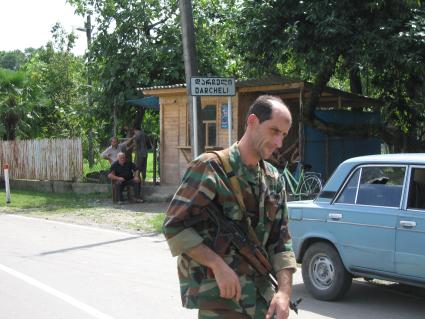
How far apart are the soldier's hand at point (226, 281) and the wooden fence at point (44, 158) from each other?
58.7 ft

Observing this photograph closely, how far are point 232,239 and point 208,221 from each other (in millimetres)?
135

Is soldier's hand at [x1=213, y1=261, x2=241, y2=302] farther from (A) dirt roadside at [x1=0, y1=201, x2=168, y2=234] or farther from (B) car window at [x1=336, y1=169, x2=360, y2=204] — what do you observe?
(A) dirt roadside at [x1=0, y1=201, x2=168, y2=234]

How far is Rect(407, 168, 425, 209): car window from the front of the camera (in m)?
6.10

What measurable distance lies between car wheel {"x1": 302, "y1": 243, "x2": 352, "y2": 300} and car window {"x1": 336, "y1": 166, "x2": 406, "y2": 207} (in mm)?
588

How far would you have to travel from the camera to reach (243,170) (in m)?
2.83

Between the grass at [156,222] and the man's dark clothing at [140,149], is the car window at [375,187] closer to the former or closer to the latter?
the grass at [156,222]

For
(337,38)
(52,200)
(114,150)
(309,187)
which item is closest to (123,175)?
(114,150)

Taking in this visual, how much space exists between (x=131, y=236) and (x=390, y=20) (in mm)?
6543

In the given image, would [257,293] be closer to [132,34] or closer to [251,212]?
[251,212]

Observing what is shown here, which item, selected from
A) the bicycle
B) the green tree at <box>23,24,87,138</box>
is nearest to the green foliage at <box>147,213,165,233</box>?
the bicycle

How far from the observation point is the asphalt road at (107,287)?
6430 millimetres

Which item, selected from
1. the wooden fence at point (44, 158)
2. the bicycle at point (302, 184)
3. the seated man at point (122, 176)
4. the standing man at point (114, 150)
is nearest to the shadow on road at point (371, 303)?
the bicycle at point (302, 184)

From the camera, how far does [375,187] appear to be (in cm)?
646

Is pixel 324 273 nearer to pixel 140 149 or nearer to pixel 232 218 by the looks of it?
pixel 232 218
